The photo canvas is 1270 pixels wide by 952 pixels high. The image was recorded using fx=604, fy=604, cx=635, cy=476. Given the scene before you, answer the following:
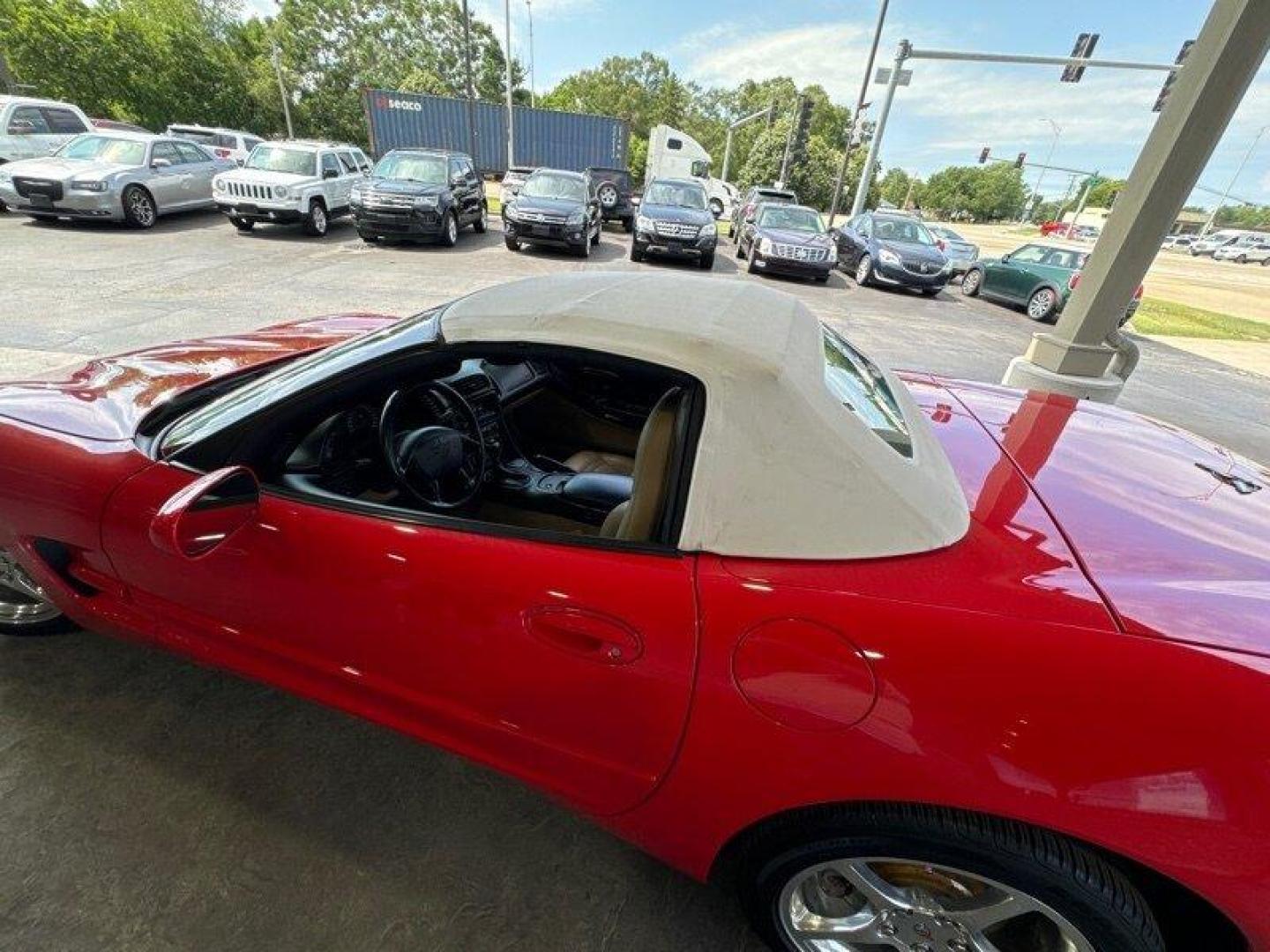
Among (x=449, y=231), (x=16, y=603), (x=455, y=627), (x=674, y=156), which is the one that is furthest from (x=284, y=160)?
(x=674, y=156)

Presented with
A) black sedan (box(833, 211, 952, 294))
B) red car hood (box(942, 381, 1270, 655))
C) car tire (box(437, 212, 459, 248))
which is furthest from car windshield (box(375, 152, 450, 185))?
red car hood (box(942, 381, 1270, 655))

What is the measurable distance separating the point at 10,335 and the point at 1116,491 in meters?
7.77

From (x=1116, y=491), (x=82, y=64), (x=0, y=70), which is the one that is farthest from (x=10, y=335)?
(x=82, y=64)

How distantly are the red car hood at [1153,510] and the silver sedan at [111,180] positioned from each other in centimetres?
1351

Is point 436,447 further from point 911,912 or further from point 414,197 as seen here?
point 414,197


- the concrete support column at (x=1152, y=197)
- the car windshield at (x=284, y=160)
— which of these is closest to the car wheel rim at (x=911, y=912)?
the concrete support column at (x=1152, y=197)

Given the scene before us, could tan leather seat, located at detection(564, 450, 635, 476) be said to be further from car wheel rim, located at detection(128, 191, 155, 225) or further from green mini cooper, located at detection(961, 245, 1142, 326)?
car wheel rim, located at detection(128, 191, 155, 225)

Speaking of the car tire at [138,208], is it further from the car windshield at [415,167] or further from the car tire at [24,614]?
the car tire at [24,614]

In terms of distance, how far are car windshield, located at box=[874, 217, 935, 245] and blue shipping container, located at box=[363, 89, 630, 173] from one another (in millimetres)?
20750

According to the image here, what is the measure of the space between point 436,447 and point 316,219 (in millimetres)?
12337

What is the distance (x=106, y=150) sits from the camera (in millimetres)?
10734

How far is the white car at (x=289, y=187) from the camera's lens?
11.0m

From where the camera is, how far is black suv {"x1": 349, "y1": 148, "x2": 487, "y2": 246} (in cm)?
1089

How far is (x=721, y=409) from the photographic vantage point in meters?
1.23
